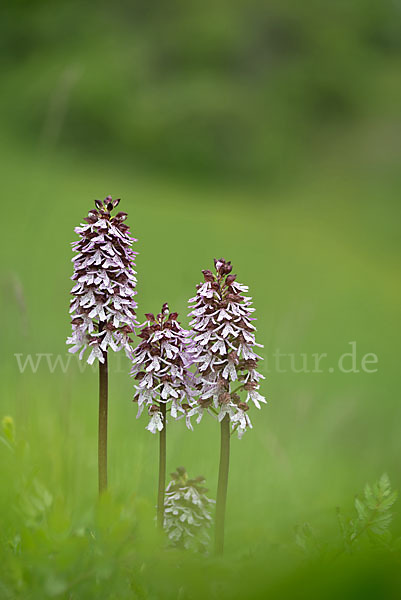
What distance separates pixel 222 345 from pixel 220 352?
1 centimetres

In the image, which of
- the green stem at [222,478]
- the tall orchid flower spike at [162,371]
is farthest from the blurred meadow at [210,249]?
the tall orchid flower spike at [162,371]

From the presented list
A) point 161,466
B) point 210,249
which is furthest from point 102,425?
point 210,249

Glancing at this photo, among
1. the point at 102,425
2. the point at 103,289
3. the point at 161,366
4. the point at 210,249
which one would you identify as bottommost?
the point at 102,425

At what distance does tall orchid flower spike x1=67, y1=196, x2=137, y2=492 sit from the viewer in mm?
1045

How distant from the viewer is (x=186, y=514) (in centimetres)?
113

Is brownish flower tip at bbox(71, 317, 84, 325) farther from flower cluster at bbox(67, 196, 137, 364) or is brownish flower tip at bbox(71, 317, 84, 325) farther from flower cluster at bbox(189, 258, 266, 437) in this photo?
flower cluster at bbox(189, 258, 266, 437)

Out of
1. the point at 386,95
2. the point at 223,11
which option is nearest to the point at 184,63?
the point at 223,11

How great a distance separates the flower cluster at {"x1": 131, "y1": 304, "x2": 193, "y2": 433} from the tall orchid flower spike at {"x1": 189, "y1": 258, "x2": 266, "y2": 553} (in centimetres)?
3

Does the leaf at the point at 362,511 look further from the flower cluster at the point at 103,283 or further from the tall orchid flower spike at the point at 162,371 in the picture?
the flower cluster at the point at 103,283

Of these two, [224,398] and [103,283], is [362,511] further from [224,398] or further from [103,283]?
[103,283]

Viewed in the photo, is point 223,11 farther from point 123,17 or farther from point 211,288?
point 211,288

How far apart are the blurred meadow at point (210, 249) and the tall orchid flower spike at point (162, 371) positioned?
17 centimetres

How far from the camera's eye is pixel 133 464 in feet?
5.70

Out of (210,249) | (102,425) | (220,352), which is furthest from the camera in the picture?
(210,249)
